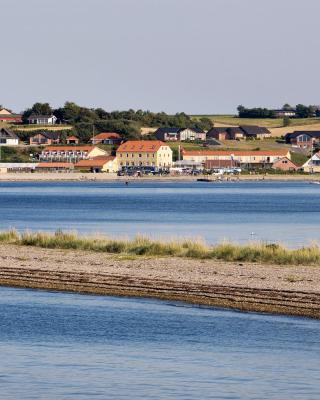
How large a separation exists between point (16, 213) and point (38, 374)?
58.2 metres

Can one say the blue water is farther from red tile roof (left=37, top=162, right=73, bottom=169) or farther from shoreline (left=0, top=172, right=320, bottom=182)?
red tile roof (left=37, top=162, right=73, bottom=169)

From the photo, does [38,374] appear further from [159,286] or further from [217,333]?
[159,286]

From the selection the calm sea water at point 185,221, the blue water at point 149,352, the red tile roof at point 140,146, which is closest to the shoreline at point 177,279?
the blue water at point 149,352

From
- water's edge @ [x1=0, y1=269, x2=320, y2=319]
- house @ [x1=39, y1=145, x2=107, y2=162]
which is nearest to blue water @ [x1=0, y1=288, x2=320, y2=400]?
water's edge @ [x1=0, y1=269, x2=320, y2=319]

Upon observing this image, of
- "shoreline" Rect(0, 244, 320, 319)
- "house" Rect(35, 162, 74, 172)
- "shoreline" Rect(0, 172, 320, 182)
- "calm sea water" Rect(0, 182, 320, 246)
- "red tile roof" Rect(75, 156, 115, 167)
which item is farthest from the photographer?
"red tile roof" Rect(75, 156, 115, 167)

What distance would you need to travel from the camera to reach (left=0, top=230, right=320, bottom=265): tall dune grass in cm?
3441

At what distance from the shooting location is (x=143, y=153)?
643 feet

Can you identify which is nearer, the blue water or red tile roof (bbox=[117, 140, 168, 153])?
the blue water

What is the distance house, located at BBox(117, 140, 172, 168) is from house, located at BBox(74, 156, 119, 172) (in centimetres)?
187

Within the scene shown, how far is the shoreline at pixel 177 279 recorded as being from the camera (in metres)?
27.3

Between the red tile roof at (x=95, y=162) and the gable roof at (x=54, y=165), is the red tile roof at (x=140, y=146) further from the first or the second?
the gable roof at (x=54, y=165)

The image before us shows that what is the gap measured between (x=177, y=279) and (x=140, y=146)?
539 ft

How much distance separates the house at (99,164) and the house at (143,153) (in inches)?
73.6

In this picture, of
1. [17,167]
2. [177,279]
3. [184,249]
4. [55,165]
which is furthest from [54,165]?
[177,279]
